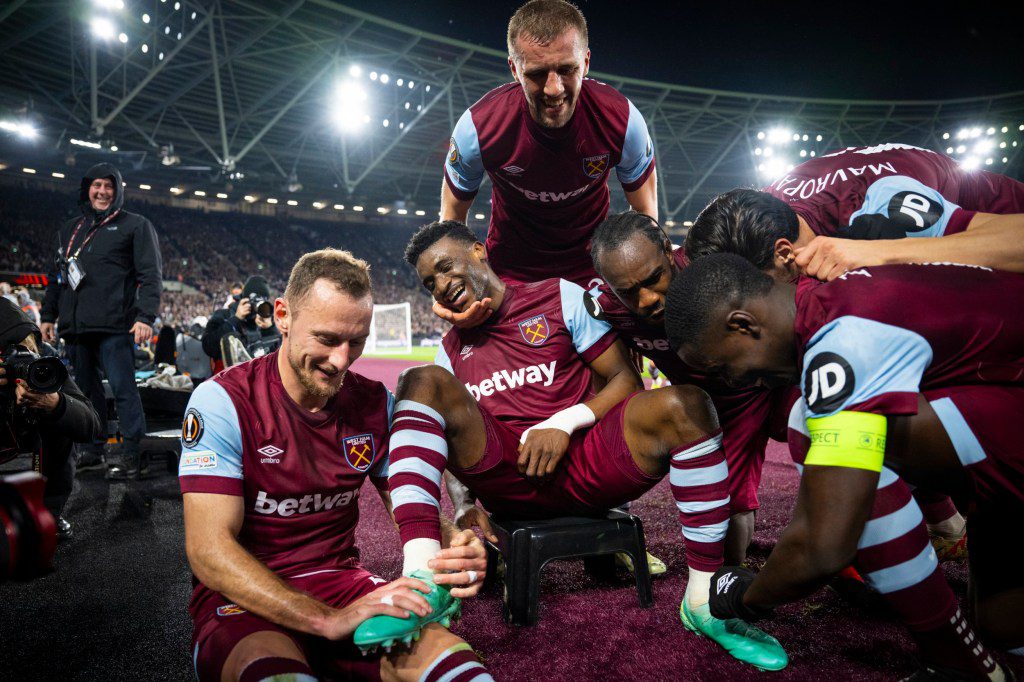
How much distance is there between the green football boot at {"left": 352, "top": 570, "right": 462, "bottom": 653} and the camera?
1263mm

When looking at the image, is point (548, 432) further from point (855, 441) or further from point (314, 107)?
point (314, 107)

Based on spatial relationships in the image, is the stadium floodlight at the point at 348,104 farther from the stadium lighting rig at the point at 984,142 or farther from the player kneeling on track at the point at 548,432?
the stadium lighting rig at the point at 984,142

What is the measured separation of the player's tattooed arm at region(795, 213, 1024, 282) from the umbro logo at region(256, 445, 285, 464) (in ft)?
4.97

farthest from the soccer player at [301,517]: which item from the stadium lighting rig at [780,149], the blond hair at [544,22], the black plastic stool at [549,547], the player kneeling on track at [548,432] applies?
the stadium lighting rig at [780,149]

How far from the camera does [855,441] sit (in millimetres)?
1240

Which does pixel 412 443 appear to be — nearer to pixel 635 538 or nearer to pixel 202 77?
pixel 635 538

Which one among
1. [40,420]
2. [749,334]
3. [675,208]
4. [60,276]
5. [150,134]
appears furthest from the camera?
[675,208]

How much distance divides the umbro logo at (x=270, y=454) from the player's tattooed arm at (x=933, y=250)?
1515 millimetres

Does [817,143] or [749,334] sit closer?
[749,334]

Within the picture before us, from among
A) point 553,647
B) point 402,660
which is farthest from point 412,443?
point 553,647

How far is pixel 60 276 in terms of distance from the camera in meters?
4.12

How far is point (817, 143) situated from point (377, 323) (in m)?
19.3

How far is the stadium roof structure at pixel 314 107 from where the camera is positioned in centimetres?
1377

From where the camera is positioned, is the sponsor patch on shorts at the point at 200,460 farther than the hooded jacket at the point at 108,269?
No
